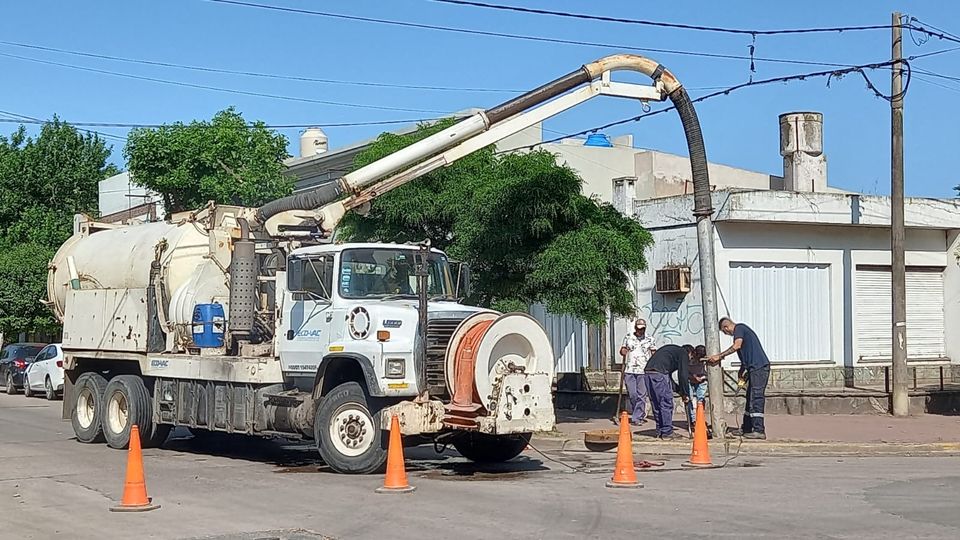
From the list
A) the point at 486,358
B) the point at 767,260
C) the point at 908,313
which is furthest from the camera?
the point at 908,313

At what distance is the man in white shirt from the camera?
17344 mm

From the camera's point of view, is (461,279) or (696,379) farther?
(696,379)

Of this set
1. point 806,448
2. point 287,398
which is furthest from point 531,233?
point 287,398

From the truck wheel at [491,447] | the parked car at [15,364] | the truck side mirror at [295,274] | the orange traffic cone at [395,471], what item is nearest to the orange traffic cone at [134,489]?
the orange traffic cone at [395,471]

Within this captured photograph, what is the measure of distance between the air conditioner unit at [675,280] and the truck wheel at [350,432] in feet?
35.9

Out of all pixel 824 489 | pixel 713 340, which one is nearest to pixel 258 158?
pixel 713 340

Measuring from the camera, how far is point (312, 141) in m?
42.3

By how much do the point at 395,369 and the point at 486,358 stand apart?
1071mm

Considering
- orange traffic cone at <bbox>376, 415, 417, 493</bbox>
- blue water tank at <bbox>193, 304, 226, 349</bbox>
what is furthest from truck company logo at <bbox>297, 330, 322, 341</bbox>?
orange traffic cone at <bbox>376, 415, 417, 493</bbox>

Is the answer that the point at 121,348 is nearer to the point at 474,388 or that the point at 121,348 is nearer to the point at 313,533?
the point at 474,388

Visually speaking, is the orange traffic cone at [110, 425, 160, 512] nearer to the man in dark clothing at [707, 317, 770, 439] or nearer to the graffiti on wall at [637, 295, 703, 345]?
the man in dark clothing at [707, 317, 770, 439]

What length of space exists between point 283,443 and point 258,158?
1520 centimetres

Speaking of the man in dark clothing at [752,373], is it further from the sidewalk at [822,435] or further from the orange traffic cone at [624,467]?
the orange traffic cone at [624,467]

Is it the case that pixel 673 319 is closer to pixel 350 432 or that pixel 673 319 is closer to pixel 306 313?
pixel 306 313
